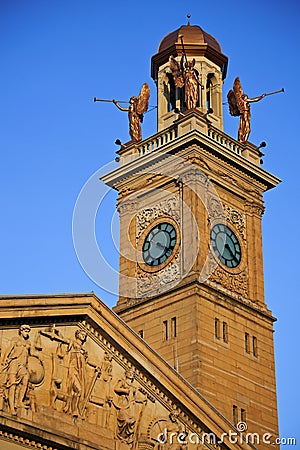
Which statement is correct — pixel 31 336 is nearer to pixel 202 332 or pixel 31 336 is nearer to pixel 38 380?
pixel 38 380

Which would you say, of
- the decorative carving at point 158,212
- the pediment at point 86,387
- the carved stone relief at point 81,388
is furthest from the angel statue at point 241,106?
the carved stone relief at point 81,388

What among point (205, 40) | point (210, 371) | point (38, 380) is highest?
point (205, 40)

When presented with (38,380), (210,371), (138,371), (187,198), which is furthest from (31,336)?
(187,198)

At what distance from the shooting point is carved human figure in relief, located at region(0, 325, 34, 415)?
35.7 metres

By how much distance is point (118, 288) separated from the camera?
5941 centimetres

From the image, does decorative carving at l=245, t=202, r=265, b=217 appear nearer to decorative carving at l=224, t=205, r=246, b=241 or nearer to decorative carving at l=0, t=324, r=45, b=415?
decorative carving at l=224, t=205, r=246, b=241

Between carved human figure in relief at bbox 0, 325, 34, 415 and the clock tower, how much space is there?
56.9ft

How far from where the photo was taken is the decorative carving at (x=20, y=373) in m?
35.6

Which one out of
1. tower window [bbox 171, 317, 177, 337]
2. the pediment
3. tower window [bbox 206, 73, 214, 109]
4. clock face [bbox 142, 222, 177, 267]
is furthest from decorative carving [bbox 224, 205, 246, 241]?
the pediment

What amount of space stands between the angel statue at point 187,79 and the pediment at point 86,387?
22817 millimetres

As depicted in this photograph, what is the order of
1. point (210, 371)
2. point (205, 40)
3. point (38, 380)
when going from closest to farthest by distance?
point (38, 380) < point (210, 371) < point (205, 40)

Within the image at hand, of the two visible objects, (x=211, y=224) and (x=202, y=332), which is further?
(x=211, y=224)

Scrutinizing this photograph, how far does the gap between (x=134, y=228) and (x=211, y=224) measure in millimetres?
4841

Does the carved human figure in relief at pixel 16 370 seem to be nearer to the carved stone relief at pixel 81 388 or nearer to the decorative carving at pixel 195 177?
the carved stone relief at pixel 81 388
